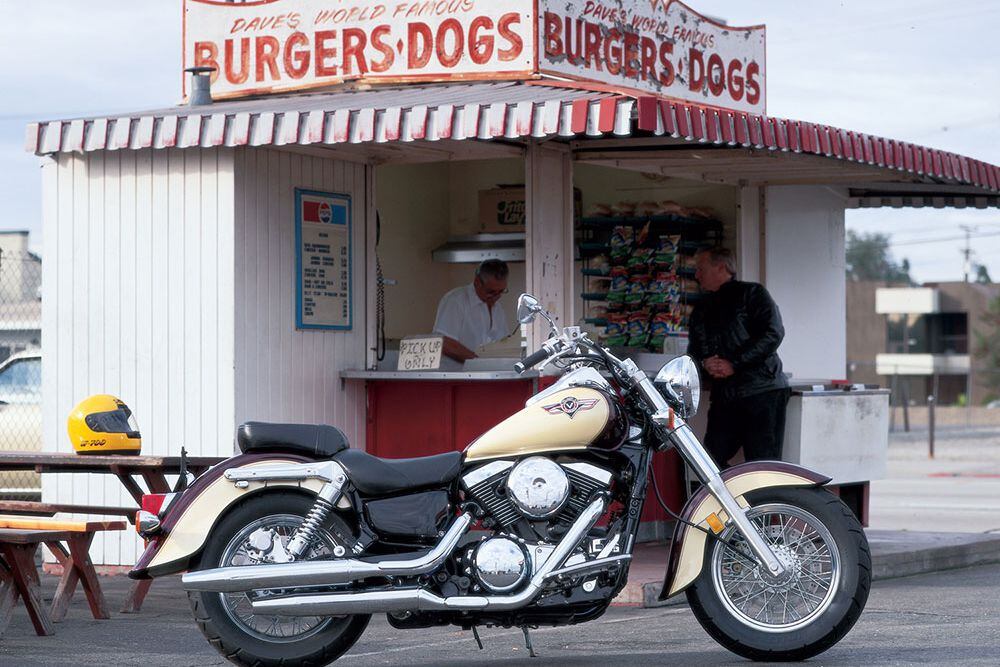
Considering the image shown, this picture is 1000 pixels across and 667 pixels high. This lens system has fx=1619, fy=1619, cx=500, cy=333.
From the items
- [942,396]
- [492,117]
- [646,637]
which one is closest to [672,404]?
[646,637]

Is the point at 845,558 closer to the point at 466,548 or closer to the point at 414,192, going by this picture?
the point at 466,548

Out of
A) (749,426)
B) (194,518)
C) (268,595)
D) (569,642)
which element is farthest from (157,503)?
(749,426)

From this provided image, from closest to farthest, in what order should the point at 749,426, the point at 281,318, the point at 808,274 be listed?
the point at 281,318 < the point at 749,426 < the point at 808,274

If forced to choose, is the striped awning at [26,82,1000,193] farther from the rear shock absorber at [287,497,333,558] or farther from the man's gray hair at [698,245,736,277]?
the rear shock absorber at [287,497,333,558]

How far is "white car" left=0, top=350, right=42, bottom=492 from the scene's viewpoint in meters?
13.7

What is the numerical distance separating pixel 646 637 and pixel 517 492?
1549mm

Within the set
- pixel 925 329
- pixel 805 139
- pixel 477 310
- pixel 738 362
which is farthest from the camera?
pixel 925 329

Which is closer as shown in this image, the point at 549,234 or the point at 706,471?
the point at 706,471

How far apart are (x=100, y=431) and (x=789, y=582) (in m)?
3.71

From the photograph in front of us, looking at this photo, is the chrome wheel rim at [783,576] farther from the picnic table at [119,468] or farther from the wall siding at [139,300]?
the wall siding at [139,300]

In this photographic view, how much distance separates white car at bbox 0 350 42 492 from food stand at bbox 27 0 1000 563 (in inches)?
148

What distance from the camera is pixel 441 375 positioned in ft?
32.4

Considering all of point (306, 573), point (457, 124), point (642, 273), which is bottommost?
point (306, 573)

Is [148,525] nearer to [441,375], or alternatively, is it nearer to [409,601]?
[409,601]
